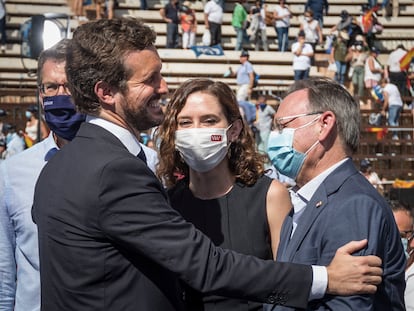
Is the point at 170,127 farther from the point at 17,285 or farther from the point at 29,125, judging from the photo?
the point at 29,125

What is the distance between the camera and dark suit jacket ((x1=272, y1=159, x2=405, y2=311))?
243 cm

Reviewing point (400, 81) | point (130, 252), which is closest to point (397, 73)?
point (400, 81)

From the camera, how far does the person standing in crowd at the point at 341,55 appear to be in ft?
70.0

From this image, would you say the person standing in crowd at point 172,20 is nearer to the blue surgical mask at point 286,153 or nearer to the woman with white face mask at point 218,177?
the woman with white face mask at point 218,177

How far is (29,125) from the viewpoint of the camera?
49.2ft

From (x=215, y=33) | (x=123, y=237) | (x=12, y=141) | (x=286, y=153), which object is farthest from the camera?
(x=215, y=33)

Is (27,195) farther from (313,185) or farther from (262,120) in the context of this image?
(262,120)

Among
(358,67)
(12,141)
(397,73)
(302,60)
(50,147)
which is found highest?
(50,147)

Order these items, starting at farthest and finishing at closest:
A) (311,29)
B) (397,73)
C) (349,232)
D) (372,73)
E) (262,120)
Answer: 1. (311,29)
2. (397,73)
3. (372,73)
4. (262,120)
5. (349,232)

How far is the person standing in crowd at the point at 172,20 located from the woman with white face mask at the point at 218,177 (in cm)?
1817

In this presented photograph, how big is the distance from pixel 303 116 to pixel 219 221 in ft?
2.22

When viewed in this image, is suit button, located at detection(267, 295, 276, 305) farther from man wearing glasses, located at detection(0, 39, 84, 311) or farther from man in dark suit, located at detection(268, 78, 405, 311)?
man wearing glasses, located at detection(0, 39, 84, 311)

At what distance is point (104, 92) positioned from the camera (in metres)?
2.55

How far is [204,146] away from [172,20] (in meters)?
18.5
